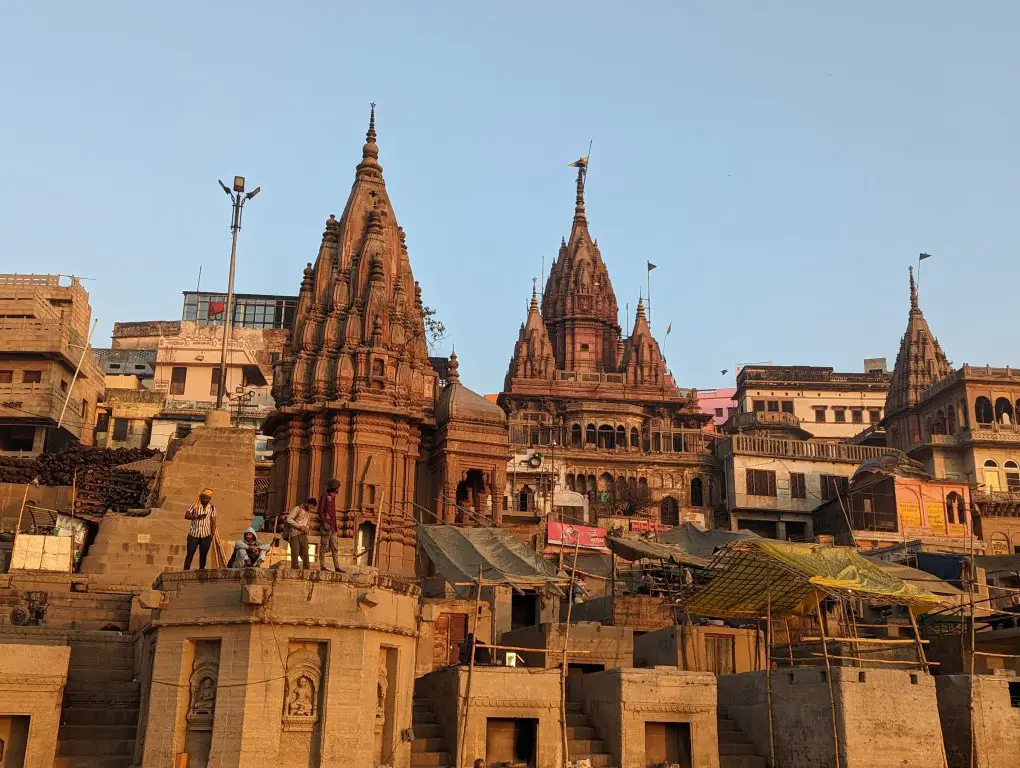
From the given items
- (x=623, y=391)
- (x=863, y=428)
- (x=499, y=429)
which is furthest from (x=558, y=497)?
(x=863, y=428)

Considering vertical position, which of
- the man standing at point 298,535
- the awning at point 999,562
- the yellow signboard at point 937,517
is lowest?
the man standing at point 298,535

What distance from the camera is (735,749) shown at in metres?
18.0

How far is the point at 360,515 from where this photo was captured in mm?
30266

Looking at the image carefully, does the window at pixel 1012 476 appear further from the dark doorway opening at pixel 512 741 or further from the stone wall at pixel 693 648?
the dark doorway opening at pixel 512 741

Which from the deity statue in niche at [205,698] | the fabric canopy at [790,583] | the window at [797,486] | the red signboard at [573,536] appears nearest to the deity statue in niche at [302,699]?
the deity statue in niche at [205,698]

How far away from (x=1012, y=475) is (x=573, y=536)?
22.5 m

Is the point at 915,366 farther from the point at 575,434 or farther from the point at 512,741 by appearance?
the point at 512,741

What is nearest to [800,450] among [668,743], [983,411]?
[983,411]

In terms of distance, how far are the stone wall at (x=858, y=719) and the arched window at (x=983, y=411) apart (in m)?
38.8

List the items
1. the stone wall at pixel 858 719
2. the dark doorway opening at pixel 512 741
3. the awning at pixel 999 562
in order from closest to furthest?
1. the stone wall at pixel 858 719
2. the dark doorway opening at pixel 512 741
3. the awning at pixel 999 562

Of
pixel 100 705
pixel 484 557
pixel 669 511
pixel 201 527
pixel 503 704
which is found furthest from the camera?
pixel 669 511

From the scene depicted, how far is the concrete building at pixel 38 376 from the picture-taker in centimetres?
4725

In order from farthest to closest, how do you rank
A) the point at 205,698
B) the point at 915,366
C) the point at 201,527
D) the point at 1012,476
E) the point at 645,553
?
the point at 915,366 < the point at 1012,476 < the point at 645,553 < the point at 201,527 < the point at 205,698

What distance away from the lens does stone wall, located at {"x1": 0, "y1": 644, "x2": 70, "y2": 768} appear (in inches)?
572
